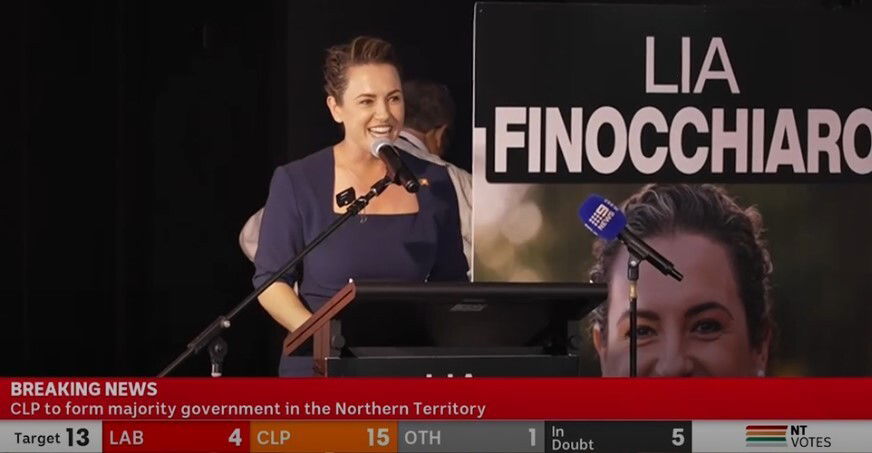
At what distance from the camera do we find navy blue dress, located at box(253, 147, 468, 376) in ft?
16.5

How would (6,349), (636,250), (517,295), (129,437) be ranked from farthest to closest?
(6,349), (636,250), (517,295), (129,437)

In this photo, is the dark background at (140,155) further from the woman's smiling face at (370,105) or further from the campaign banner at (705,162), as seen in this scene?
the campaign banner at (705,162)

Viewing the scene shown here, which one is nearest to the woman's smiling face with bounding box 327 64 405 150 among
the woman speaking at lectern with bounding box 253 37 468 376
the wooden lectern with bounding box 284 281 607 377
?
the woman speaking at lectern with bounding box 253 37 468 376

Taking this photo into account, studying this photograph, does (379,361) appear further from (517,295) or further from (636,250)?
(636,250)

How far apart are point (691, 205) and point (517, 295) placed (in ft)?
8.38

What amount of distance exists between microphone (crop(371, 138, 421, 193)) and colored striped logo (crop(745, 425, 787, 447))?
203 cm

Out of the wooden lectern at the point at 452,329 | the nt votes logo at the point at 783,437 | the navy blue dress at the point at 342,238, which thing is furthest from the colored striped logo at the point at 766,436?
the navy blue dress at the point at 342,238

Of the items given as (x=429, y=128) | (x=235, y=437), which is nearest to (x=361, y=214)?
(x=429, y=128)

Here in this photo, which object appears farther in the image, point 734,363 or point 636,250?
point 734,363

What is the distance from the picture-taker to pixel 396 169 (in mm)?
3902

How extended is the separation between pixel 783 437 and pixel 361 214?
11.4 feet

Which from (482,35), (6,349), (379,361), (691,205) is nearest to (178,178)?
(6,349)

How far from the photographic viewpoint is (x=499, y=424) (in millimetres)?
1684

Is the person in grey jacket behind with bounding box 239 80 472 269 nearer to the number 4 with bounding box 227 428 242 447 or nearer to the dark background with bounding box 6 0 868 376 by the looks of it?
the dark background with bounding box 6 0 868 376
